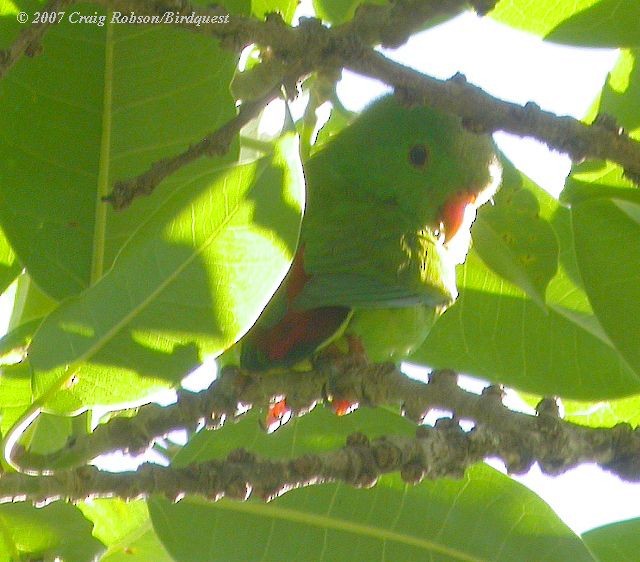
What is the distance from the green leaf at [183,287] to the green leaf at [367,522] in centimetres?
43

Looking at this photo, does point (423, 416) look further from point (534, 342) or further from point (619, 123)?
point (619, 123)

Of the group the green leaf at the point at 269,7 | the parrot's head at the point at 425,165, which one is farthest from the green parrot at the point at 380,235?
the green leaf at the point at 269,7

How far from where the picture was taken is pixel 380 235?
2301 mm

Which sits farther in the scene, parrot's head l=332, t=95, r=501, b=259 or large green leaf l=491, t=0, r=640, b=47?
parrot's head l=332, t=95, r=501, b=259

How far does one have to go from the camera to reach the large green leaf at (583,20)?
1.94 metres

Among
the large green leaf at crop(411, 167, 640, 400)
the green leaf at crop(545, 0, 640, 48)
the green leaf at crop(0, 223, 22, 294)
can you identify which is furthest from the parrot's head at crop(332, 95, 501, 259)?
the green leaf at crop(0, 223, 22, 294)

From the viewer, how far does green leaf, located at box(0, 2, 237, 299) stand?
5.85ft

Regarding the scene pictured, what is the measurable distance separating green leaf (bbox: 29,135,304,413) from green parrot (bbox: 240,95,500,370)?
0.39 metres

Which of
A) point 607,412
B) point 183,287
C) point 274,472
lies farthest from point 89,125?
point 607,412

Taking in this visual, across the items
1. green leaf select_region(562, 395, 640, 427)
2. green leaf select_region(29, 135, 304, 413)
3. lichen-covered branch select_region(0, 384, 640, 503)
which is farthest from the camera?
green leaf select_region(562, 395, 640, 427)

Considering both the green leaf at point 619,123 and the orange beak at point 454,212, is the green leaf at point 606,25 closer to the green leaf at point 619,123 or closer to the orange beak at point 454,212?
the green leaf at point 619,123

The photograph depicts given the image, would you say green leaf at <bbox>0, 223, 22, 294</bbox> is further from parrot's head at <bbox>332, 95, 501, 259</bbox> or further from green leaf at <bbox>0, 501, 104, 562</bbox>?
parrot's head at <bbox>332, 95, 501, 259</bbox>

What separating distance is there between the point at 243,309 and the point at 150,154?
1.91 ft

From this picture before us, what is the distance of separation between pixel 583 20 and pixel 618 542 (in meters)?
1.20
